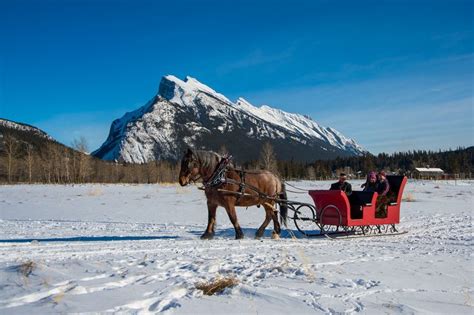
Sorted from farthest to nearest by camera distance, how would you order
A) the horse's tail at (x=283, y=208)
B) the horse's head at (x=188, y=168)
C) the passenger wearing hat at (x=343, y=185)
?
the passenger wearing hat at (x=343, y=185) < the horse's tail at (x=283, y=208) < the horse's head at (x=188, y=168)

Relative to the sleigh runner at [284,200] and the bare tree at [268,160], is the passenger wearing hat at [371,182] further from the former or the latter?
the bare tree at [268,160]

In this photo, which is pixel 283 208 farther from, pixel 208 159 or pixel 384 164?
pixel 384 164

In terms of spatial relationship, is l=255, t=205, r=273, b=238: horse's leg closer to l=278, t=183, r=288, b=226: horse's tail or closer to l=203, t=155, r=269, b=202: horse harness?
l=278, t=183, r=288, b=226: horse's tail

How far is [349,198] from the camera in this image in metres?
11.5

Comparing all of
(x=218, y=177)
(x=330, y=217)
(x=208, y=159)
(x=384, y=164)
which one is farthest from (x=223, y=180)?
(x=384, y=164)

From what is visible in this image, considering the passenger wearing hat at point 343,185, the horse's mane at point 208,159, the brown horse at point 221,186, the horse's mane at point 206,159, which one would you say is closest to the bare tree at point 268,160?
the passenger wearing hat at point 343,185

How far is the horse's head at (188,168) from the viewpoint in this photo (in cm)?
952

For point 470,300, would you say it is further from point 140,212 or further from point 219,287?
point 140,212

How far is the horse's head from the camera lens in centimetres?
952

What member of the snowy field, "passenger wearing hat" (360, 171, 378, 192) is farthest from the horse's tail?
"passenger wearing hat" (360, 171, 378, 192)

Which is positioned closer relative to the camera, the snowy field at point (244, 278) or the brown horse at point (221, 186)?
the snowy field at point (244, 278)

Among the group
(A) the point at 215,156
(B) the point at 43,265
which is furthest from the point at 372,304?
(A) the point at 215,156

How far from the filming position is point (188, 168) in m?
9.57

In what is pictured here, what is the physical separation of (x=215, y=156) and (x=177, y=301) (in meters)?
6.21
